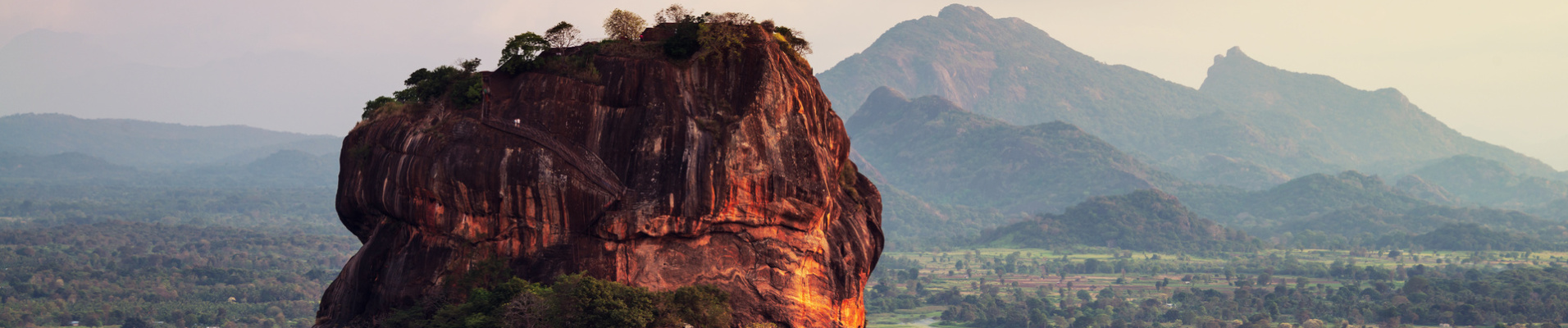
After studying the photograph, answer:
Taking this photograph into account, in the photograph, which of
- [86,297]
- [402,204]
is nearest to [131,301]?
[86,297]

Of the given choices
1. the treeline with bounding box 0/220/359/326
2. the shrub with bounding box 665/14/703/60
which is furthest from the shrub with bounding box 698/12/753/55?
the treeline with bounding box 0/220/359/326

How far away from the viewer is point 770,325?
4431cm

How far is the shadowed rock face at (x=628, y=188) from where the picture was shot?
45.0 metres

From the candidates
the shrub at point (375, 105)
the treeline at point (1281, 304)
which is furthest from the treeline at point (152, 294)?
the shrub at point (375, 105)

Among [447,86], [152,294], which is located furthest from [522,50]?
[152,294]

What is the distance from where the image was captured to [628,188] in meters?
45.4

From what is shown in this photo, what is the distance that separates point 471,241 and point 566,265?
3.33 m

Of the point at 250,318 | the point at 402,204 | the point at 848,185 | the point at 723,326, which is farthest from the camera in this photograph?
the point at 250,318

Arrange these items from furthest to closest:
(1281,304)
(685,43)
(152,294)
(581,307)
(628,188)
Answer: (1281,304), (152,294), (685,43), (628,188), (581,307)

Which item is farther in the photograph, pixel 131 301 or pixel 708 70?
pixel 131 301

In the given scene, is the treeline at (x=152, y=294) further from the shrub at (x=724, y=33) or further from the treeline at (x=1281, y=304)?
the shrub at (x=724, y=33)

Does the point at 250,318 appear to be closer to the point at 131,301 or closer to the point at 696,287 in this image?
the point at 131,301

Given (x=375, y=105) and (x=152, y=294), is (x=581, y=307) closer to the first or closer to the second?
(x=375, y=105)

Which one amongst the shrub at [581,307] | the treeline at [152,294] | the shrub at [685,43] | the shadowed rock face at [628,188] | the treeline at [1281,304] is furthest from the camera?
the treeline at [1281,304]
